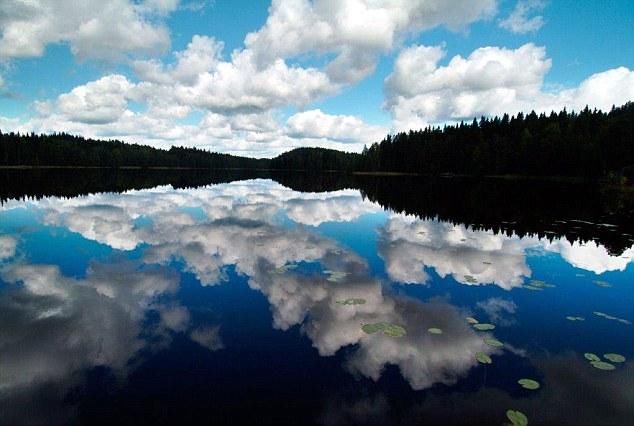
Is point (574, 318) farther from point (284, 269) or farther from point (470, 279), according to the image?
point (284, 269)

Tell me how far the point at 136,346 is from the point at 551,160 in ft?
363

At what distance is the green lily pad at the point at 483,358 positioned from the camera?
9.11 m

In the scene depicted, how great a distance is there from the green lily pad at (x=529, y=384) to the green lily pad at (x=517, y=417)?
110 cm

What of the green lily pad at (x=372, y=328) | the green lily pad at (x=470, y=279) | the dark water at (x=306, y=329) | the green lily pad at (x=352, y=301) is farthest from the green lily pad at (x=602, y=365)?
the green lily pad at (x=470, y=279)

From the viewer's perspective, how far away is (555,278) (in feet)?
54.0

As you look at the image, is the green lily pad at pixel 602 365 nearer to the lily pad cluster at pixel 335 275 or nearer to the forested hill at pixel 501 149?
the lily pad cluster at pixel 335 275

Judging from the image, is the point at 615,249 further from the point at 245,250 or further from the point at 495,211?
the point at 245,250

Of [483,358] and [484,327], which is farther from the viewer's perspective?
[484,327]

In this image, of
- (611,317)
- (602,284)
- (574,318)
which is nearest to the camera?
(574,318)

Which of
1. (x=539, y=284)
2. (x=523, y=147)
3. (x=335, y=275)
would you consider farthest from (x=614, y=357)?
(x=523, y=147)

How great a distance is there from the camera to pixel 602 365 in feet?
30.0

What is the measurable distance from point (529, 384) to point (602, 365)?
99.4 inches

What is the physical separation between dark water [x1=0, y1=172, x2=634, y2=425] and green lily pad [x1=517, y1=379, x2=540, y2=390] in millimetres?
143

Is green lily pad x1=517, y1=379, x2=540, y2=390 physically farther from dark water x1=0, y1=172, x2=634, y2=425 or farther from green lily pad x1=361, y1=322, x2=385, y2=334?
green lily pad x1=361, y1=322, x2=385, y2=334
